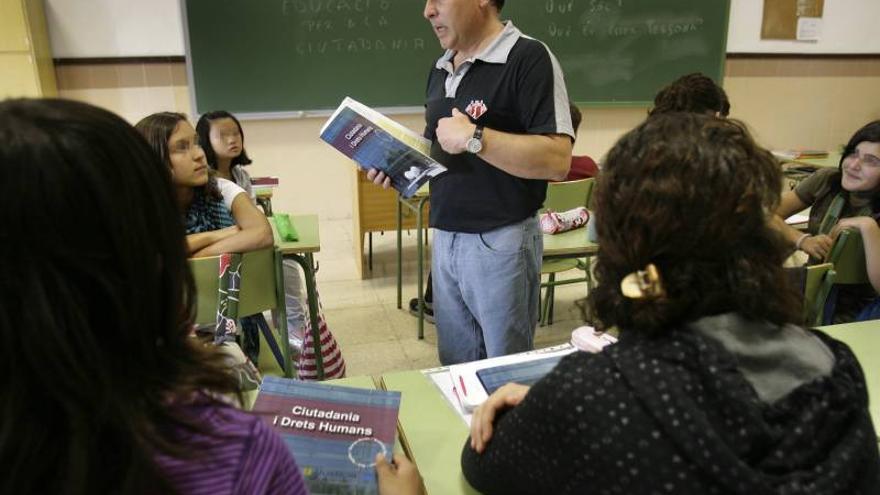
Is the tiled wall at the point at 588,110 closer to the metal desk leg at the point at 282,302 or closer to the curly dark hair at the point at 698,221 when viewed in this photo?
the metal desk leg at the point at 282,302

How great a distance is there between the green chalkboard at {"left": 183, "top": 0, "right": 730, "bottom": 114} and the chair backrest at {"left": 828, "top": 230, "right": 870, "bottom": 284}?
3204 mm

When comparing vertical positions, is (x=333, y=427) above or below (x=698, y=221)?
below

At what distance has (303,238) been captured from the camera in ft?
8.31

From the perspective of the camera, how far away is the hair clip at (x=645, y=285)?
0.77m

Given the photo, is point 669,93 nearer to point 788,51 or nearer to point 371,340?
point 371,340

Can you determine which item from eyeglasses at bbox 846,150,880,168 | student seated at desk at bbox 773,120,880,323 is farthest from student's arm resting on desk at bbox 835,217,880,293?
eyeglasses at bbox 846,150,880,168

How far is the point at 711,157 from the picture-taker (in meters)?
0.75

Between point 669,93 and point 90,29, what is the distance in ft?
12.2

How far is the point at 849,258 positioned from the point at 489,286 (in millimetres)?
1240

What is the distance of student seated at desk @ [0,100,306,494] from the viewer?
0.49m

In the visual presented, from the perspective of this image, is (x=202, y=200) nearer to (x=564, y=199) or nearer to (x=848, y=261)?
(x=564, y=199)

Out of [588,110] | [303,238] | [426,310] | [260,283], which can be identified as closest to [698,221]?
[260,283]

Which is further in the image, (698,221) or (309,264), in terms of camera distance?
(309,264)

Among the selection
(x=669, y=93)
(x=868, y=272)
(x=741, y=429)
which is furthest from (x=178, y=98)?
(x=741, y=429)
